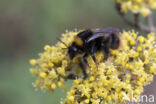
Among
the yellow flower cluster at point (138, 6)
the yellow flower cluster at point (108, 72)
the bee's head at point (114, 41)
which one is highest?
the yellow flower cluster at point (138, 6)

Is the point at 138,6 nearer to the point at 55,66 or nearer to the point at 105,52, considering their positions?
the point at 105,52

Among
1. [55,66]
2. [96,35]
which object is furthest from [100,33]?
[55,66]

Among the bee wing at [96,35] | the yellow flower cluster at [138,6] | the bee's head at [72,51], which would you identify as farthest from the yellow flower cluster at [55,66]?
the yellow flower cluster at [138,6]

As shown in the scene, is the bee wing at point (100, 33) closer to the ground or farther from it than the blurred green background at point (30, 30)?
closer to the ground

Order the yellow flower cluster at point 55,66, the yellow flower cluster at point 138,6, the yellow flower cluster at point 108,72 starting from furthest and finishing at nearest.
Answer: the yellow flower cluster at point 138,6 < the yellow flower cluster at point 55,66 < the yellow flower cluster at point 108,72

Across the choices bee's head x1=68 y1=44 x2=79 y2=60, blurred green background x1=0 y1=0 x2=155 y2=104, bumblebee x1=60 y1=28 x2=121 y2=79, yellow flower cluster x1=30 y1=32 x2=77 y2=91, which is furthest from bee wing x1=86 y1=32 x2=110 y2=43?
blurred green background x1=0 y1=0 x2=155 y2=104

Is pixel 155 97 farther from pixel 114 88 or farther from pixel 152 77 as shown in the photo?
pixel 114 88

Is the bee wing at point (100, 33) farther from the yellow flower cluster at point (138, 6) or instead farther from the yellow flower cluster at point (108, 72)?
the yellow flower cluster at point (138, 6)
